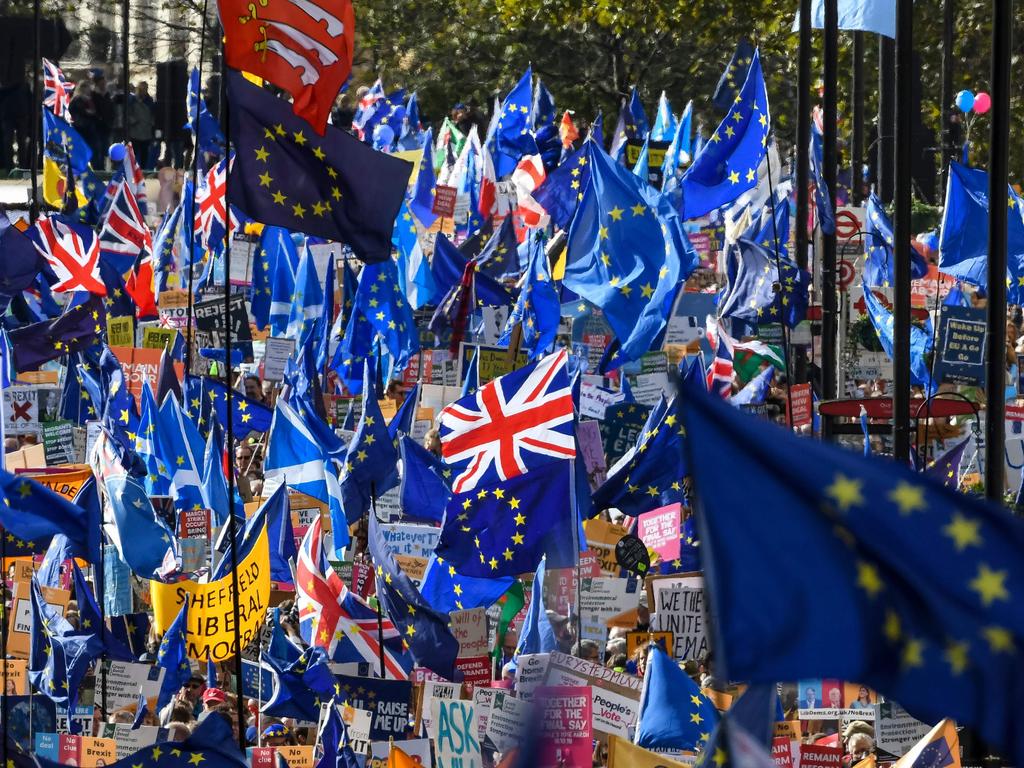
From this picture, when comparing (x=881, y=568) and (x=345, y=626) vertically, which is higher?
(x=881, y=568)

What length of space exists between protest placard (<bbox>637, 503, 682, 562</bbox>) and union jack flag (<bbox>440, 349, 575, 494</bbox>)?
1076 millimetres

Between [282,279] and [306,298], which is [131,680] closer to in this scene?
[306,298]

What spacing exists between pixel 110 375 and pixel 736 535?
532 inches

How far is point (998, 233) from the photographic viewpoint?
10859mm

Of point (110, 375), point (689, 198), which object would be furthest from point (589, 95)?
point (110, 375)

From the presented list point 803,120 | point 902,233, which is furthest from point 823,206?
point 902,233

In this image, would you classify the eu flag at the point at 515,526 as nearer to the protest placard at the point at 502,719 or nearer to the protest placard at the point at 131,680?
the protest placard at the point at 502,719

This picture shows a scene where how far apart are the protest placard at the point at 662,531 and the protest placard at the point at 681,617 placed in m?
0.67

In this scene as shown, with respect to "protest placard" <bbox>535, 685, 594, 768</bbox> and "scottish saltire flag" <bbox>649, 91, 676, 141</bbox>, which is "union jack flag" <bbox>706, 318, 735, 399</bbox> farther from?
"scottish saltire flag" <bbox>649, 91, 676, 141</bbox>

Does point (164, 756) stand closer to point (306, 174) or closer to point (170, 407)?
point (306, 174)

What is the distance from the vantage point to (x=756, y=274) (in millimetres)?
19391

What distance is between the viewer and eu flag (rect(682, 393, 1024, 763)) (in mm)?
4867

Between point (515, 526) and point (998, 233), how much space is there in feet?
10.8

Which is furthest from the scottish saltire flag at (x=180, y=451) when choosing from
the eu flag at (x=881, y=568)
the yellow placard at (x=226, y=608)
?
the eu flag at (x=881, y=568)
